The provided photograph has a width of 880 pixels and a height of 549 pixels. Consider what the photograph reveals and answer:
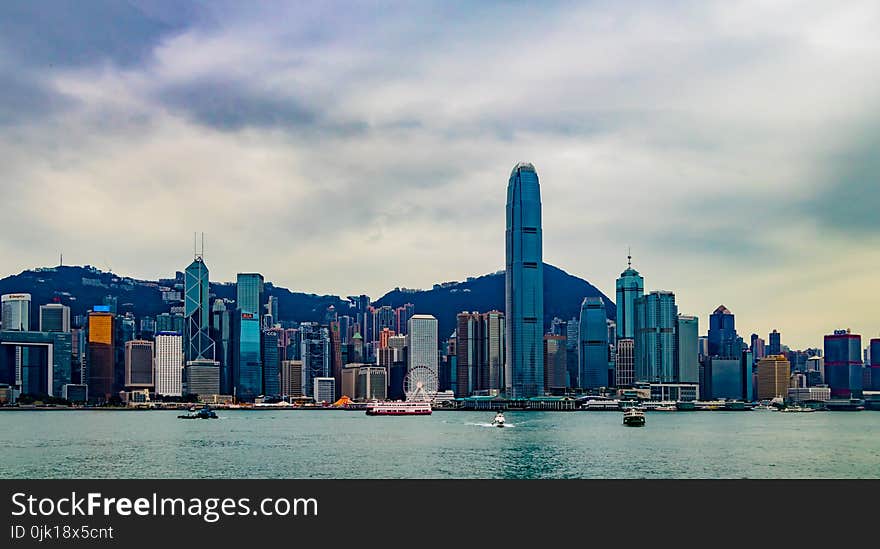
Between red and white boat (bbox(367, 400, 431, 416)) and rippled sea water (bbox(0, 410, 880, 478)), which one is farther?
red and white boat (bbox(367, 400, 431, 416))

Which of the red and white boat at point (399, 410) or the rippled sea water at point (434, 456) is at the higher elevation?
the rippled sea water at point (434, 456)

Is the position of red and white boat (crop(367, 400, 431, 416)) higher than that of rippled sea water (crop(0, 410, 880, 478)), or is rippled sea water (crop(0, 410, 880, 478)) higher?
rippled sea water (crop(0, 410, 880, 478))

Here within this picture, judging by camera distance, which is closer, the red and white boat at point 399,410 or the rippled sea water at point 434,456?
the rippled sea water at point 434,456

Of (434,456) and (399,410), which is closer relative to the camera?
(434,456)

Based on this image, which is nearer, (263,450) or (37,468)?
(37,468)

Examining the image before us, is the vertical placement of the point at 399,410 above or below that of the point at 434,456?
below
